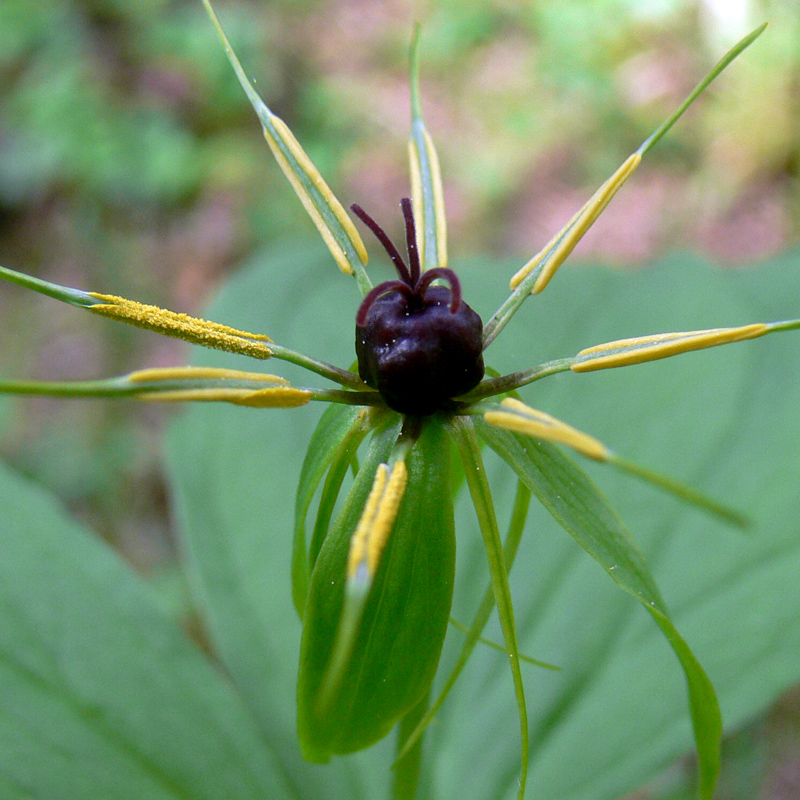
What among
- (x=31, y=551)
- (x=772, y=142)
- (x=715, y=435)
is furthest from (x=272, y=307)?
(x=772, y=142)

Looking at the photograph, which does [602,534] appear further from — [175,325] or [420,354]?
[175,325]

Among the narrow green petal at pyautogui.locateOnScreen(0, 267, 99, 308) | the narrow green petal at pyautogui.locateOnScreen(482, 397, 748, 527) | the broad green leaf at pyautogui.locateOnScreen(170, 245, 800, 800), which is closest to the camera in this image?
the narrow green petal at pyautogui.locateOnScreen(482, 397, 748, 527)

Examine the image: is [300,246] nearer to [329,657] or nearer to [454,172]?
[329,657]

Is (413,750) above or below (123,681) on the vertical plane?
below

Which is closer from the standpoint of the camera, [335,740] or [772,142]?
[335,740]

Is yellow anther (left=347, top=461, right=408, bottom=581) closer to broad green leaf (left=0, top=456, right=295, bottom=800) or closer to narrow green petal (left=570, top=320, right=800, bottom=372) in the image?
narrow green petal (left=570, top=320, right=800, bottom=372)

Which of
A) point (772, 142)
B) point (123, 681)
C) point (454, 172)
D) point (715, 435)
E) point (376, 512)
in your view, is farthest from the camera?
point (454, 172)

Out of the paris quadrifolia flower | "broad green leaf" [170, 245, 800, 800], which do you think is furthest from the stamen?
"broad green leaf" [170, 245, 800, 800]

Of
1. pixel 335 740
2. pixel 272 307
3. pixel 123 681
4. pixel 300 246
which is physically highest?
pixel 300 246
